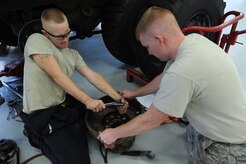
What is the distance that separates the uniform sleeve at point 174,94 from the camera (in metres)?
1.15

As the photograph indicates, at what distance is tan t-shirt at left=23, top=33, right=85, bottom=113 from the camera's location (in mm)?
1658

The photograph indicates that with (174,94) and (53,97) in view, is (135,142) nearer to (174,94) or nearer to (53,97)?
(53,97)

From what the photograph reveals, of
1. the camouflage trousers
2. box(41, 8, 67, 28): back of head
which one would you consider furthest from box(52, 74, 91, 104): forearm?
the camouflage trousers

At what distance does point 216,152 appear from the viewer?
1.46 metres

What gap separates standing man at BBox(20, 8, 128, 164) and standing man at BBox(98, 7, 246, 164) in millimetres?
400

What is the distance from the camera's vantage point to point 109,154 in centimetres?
181

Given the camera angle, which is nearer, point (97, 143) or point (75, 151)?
point (75, 151)

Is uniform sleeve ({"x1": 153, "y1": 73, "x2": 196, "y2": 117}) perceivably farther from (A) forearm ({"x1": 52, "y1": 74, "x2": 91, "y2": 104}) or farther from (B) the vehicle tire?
(B) the vehicle tire

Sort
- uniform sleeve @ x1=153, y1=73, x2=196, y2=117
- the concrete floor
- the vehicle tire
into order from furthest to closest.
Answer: the vehicle tire < the concrete floor < uniform sleeve @ x1=153, y1=73, x2=196, y2=117

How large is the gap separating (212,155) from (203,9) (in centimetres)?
135

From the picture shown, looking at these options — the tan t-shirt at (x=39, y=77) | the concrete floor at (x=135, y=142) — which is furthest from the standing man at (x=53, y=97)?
the concrete floor at (x=135, y=142)

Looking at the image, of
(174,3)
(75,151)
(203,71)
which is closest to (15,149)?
(75,151)

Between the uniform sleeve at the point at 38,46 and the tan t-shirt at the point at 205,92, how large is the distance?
809mm

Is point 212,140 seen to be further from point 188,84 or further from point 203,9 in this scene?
point 203,9
